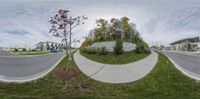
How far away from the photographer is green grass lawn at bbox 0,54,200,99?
14.7 metres

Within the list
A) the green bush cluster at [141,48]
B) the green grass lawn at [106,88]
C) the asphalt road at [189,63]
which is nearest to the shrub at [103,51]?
the green bush cluster at [141,48]

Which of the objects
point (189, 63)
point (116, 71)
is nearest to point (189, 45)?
point (189, 63)

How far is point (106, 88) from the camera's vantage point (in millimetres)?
16047

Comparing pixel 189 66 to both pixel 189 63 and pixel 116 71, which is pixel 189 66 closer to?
pixel 189 63

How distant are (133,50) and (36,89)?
12.9 meters

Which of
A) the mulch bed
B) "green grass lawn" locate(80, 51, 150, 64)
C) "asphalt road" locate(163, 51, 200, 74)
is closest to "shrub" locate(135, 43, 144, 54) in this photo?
"green grass lawn" locate(80, 51, 150, 64)

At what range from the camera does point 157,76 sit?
17984mm

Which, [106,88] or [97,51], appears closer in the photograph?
[106,88]

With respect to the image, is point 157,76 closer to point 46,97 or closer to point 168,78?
point 168,78

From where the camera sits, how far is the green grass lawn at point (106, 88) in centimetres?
1465

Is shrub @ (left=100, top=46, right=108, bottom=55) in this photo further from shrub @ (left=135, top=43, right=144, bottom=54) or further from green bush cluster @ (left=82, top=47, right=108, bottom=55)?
shrub @ (left=135, top=43, right=144, bottom=54)

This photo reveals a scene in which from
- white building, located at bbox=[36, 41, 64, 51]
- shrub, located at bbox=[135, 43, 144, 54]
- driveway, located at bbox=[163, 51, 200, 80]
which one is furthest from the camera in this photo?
white building, located at bbox=[36, 41, 64, 51]

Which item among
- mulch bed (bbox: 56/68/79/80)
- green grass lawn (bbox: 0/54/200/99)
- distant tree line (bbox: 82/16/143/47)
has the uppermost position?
distant tree line (bbox: 82/16/143/47)

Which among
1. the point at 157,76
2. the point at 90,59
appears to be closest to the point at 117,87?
the point at 157,76
